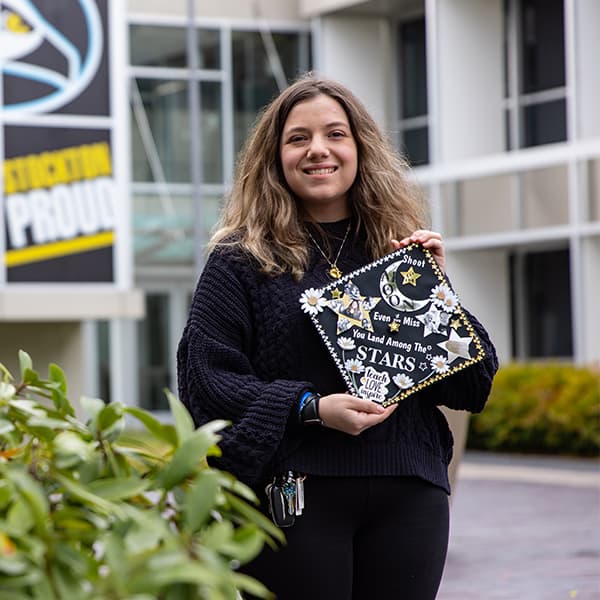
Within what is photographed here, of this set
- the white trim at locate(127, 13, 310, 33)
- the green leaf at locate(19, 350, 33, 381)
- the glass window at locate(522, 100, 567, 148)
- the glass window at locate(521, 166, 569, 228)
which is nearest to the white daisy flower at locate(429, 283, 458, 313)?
the green leaf at locate(19, 350, 33, 381)

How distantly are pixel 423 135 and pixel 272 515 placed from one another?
2397 centimetres

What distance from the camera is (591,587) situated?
8.06 m

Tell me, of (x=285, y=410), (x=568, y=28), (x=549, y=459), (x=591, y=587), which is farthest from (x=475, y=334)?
(x=568, y=28)

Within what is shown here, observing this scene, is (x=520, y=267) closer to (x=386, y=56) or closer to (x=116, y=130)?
(x=386, y=56)

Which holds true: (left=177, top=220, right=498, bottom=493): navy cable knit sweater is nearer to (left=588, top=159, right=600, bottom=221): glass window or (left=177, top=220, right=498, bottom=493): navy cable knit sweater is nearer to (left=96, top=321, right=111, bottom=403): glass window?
(left=588, top=159, right=600, bottom=221): glass window

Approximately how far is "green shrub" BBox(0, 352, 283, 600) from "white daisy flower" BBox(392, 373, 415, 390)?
0.93 m

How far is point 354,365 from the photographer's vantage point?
121 inches

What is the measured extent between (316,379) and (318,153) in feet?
1.60

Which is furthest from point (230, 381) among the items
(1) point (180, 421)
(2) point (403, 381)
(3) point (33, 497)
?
(3) point (33, 497)

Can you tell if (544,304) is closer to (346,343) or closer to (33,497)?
(346,343)

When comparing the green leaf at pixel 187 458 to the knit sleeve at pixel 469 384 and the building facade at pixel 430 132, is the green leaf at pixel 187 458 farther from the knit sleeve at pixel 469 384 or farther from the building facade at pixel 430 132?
the building facade at pixel 430 132

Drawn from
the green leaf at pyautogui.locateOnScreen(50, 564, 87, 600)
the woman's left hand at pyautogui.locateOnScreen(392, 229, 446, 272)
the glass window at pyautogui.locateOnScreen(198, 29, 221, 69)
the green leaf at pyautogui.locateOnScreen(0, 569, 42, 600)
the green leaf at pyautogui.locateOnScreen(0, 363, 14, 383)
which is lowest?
the green leaf at pyautogui.locateOnScreen(50, 564, 87, 600)

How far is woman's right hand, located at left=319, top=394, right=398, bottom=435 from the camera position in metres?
2.95

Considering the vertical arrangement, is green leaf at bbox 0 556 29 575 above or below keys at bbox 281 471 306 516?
above
